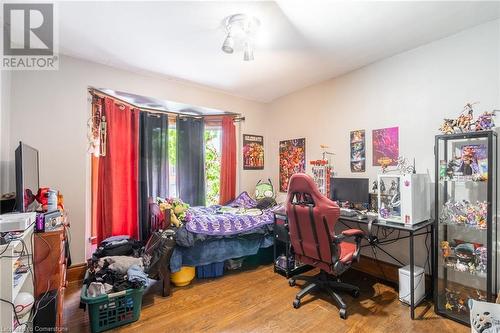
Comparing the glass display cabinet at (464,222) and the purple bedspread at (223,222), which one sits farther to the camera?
the purple bedspread at (223,222)

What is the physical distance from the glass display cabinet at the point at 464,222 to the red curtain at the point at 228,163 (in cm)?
270

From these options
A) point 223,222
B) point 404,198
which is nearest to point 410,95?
point 404,198

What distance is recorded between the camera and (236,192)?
12.9 ft

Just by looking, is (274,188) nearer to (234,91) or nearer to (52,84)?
(234,91)

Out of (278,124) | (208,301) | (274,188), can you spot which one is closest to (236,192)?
(274,188)

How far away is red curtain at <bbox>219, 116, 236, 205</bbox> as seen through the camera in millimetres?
3811

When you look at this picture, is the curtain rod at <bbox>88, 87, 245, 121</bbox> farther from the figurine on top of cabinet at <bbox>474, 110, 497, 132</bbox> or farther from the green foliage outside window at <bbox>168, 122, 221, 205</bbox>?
the figurine on top of cabinet at <bbox>474, 110, 497, 132</bbox>

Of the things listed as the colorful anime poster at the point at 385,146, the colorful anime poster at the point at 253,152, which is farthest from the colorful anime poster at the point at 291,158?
the colorful anime poster at the point at 385,146

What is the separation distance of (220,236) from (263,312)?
3.04ft

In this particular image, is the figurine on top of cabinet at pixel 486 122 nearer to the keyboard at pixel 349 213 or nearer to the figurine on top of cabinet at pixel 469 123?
the figurine on top of cabinet at pixel 469 123

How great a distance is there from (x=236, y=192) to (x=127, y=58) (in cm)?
→ 244

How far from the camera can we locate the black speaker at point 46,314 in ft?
4.93

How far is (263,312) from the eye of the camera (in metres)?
2.01

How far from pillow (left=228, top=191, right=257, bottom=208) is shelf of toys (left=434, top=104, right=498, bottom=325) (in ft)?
7.63
